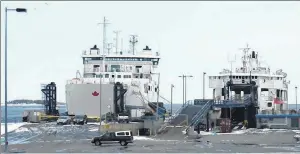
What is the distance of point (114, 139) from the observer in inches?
1594

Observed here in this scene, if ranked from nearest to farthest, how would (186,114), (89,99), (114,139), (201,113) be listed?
(114,139) → (201,113) → (186,114) → (89,99)

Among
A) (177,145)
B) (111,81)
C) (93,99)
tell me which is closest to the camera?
(177,145)

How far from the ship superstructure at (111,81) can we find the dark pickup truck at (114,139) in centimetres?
2799

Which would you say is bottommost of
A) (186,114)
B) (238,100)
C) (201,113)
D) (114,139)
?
(114,139)

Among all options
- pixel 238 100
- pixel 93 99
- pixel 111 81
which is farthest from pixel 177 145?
pixel 111 81

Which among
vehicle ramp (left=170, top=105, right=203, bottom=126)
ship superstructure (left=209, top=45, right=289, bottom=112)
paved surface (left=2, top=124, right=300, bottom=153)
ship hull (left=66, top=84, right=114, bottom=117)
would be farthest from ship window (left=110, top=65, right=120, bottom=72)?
paved surface (left=2, top=124, right=300, bottom=153)

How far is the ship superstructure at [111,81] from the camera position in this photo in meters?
72.2

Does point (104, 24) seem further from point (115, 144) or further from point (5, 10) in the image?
point (5, 10)

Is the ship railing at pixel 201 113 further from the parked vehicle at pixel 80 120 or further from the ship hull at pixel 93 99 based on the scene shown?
the ship hull at pixel 93 99

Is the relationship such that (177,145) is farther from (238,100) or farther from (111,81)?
(111,81)

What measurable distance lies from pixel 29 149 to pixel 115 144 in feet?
22.5

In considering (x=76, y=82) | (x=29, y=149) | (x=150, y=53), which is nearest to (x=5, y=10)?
(x=29, y=149)

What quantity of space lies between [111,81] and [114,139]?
3690cm

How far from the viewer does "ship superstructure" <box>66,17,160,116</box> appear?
72.2 meters
